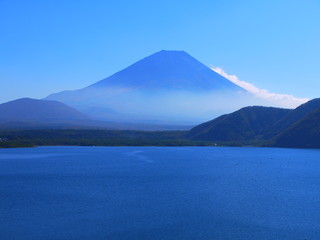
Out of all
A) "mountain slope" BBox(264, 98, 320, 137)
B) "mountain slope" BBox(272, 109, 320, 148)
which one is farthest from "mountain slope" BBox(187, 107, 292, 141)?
"mountain slope" BBox(272, 109, 320, 148)

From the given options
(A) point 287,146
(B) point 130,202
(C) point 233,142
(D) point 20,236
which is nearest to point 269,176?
(B) point 130,202

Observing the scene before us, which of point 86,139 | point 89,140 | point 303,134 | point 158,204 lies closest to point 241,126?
point 303,134

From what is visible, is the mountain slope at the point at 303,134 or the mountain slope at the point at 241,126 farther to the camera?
the mountain slope at the point at 241,126

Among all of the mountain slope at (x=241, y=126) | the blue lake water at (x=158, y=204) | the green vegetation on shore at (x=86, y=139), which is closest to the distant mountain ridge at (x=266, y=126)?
the mountain slope at (x=241, y=126)

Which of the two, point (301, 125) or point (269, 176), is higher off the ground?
point (301, 125)

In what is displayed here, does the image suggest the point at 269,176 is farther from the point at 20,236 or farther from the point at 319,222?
the point at 20,236

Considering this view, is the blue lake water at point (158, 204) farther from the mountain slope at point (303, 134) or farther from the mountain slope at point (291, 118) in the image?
the mountain slope at point (291, 118)
